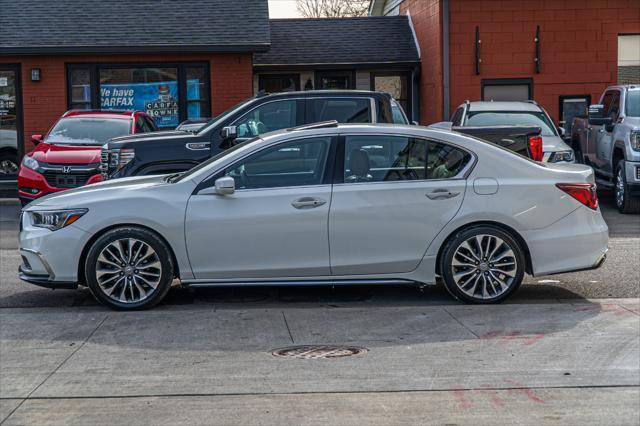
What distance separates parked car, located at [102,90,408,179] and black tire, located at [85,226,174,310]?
332cm

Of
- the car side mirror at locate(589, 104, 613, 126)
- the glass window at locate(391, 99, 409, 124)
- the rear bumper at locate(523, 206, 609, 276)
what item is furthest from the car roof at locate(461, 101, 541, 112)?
A: the rear bumper at locate(523, 206, 609, 276)

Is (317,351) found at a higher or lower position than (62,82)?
lower

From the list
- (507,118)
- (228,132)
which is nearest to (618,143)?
(507,118)

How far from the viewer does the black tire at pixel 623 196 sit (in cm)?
1591

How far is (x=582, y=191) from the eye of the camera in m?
8.86

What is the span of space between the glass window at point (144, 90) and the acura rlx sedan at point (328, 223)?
44.7ft

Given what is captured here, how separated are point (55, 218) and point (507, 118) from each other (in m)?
9.97

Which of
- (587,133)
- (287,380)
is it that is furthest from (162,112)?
(287,380)

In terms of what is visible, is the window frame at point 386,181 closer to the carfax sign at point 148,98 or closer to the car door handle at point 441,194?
the car door handle at point 441,194

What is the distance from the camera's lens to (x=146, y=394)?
627 centimetres

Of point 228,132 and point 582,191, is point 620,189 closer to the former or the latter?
point 228,132

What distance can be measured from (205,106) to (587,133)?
8302mm

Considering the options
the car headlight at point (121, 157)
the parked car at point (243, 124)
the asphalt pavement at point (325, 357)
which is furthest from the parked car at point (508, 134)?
the car headlight at point (121, 157)

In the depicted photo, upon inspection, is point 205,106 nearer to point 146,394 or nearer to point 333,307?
point 333,307
